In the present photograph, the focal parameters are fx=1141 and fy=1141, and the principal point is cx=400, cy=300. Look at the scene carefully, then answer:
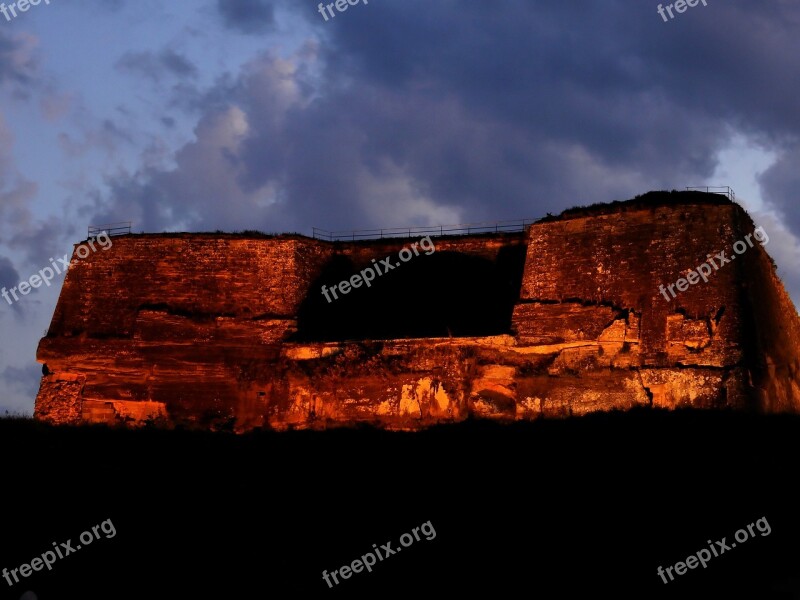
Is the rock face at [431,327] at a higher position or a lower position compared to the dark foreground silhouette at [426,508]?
Answer: higher

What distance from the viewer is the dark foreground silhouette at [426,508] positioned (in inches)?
763

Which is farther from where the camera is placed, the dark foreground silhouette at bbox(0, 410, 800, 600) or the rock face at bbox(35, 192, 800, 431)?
the rock face at bbox(35, 192, 800, 431)

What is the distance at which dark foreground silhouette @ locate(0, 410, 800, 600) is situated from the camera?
19.4 m

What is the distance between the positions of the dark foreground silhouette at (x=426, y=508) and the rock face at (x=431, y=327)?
1.39 meters

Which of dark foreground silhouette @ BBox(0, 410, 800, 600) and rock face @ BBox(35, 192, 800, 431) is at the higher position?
rock face @ BBox(35, 192, 800, 431)

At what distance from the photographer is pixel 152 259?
31.4 m

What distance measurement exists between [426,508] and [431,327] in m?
8.69

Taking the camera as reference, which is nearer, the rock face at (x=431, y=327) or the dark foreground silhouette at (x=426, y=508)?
the dark foreground silhouette at (x=426, y=508)

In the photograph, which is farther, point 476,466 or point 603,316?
point 603,316

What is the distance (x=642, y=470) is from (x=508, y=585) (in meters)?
4.77

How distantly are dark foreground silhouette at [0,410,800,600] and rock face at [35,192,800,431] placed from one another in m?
1.39

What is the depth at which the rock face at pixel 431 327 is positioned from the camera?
2633cm

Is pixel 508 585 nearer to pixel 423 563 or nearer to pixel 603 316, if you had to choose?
pixel 423 563

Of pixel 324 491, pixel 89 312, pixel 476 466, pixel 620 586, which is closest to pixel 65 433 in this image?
pixel 89 312
